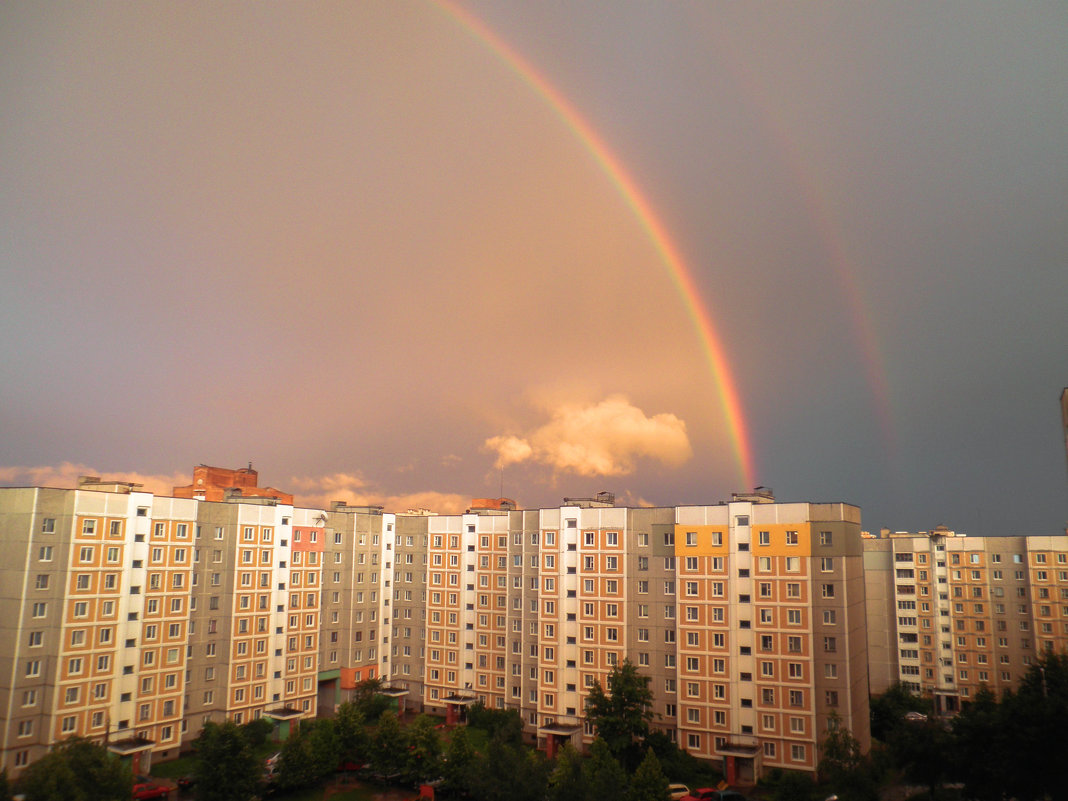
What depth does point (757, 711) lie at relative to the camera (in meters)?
42.2

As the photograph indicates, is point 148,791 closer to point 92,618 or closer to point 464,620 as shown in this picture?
point 92,618

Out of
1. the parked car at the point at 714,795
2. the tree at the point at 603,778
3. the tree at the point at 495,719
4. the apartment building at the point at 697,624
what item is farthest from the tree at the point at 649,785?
the tree at the point at 495,719

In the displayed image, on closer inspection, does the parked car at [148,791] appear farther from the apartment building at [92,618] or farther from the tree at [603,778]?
the tree at [603,778]

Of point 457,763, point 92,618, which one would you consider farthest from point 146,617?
point 457,763

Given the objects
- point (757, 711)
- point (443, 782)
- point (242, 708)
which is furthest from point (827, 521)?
point (242, 708)

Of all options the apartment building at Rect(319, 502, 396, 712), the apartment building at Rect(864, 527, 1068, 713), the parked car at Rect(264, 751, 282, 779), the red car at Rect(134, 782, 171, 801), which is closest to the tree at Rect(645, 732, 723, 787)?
the parked car at Rect(264, 751, 282, 779)

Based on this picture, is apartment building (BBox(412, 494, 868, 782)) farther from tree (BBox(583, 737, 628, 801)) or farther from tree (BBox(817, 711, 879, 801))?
tree (BBox(583, 737, 628, 801))

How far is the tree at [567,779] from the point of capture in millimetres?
30312

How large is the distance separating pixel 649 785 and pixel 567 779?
454 centimetres

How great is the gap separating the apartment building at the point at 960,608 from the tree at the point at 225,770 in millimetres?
62821

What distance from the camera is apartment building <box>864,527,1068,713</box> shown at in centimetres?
6844

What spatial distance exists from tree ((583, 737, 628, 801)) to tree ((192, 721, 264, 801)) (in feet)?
57.0

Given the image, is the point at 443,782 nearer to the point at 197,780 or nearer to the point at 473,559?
the point at 197,780

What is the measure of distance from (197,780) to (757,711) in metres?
31.6
